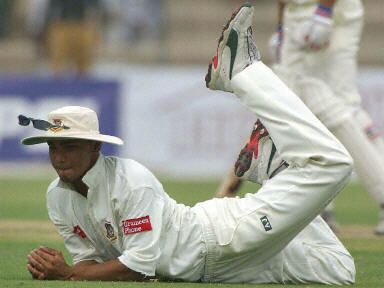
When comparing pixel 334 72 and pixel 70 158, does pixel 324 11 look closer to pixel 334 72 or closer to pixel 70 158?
pixel 334 72

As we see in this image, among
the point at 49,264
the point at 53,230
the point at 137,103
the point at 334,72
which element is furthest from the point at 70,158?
the point at 137,103

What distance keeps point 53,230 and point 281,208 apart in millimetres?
3688

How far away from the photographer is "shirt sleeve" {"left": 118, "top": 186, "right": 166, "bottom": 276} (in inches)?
216

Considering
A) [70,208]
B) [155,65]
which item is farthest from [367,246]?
[155,65]

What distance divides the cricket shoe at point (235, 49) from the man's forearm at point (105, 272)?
1.03 m

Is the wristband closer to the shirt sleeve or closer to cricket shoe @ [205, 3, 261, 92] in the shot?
cricket shoe @ [205, 3, 261, 92]

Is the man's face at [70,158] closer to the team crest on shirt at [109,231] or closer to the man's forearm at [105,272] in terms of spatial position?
the team crest on shirt at [109,231]

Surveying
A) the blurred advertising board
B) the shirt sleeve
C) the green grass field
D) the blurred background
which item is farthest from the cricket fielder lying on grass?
the blurred advertising board

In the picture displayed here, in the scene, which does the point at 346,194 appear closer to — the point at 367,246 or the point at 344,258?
the point at 367,246

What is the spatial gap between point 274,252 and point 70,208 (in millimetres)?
988

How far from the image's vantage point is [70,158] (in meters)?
5.58

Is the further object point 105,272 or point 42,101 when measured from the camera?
point 42,101

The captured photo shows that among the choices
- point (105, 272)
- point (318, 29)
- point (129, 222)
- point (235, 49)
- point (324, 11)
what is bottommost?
point (105, 272)

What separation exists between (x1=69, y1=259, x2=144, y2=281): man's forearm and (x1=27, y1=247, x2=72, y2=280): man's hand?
0.15ft
